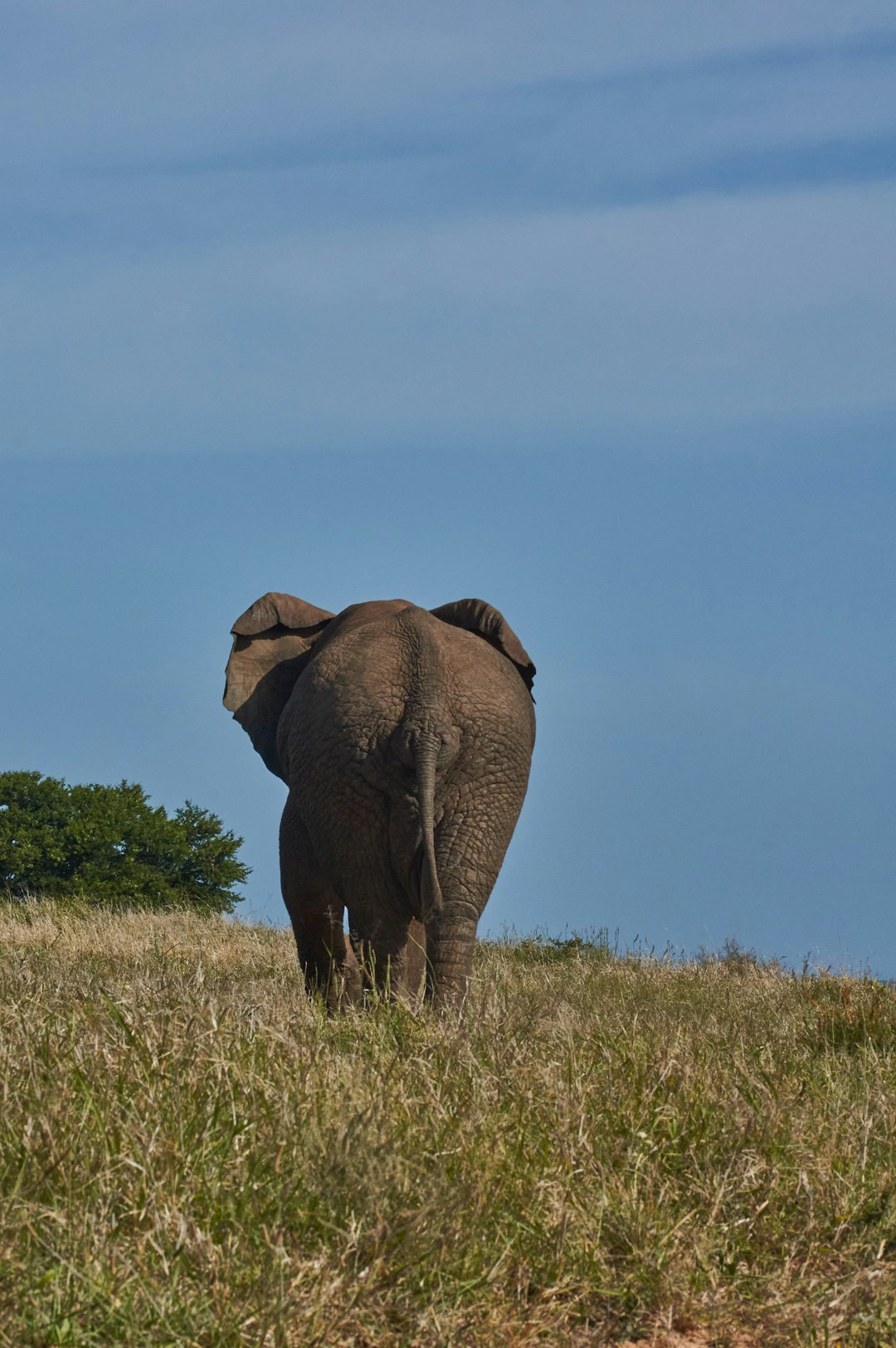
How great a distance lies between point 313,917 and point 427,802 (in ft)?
5.10

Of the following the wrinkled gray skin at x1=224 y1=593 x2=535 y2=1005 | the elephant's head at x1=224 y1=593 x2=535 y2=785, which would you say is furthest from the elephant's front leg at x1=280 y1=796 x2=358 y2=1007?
the elephant's head at x1=224 y1=593 x2=535 y2=785

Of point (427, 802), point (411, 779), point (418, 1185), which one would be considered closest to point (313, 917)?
point (411, 779)

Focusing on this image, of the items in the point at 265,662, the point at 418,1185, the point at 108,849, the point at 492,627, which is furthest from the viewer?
the point at 108,849

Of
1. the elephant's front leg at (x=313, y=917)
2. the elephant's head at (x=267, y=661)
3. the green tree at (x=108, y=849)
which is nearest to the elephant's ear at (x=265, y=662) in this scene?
the elephant's head at (x=267, y=661)

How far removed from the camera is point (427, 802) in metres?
6.90

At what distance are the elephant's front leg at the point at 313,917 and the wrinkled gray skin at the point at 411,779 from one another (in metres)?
0.22

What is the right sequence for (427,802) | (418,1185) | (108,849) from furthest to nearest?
(108,849) < (427,802) < (418,1185)

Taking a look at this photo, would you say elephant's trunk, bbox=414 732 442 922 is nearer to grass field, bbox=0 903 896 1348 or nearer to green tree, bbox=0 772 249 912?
grass field, bbox=0 903 896 1348

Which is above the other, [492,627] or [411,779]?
[492,627]

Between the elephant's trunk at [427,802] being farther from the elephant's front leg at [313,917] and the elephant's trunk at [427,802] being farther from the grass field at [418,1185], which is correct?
the grass field at [418,1185]

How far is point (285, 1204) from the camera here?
11.4ft

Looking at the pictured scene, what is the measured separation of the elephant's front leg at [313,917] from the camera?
7914 millimetres

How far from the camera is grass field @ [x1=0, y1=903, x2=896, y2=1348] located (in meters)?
3.14

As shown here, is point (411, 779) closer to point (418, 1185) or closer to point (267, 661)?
point (267, 661)
